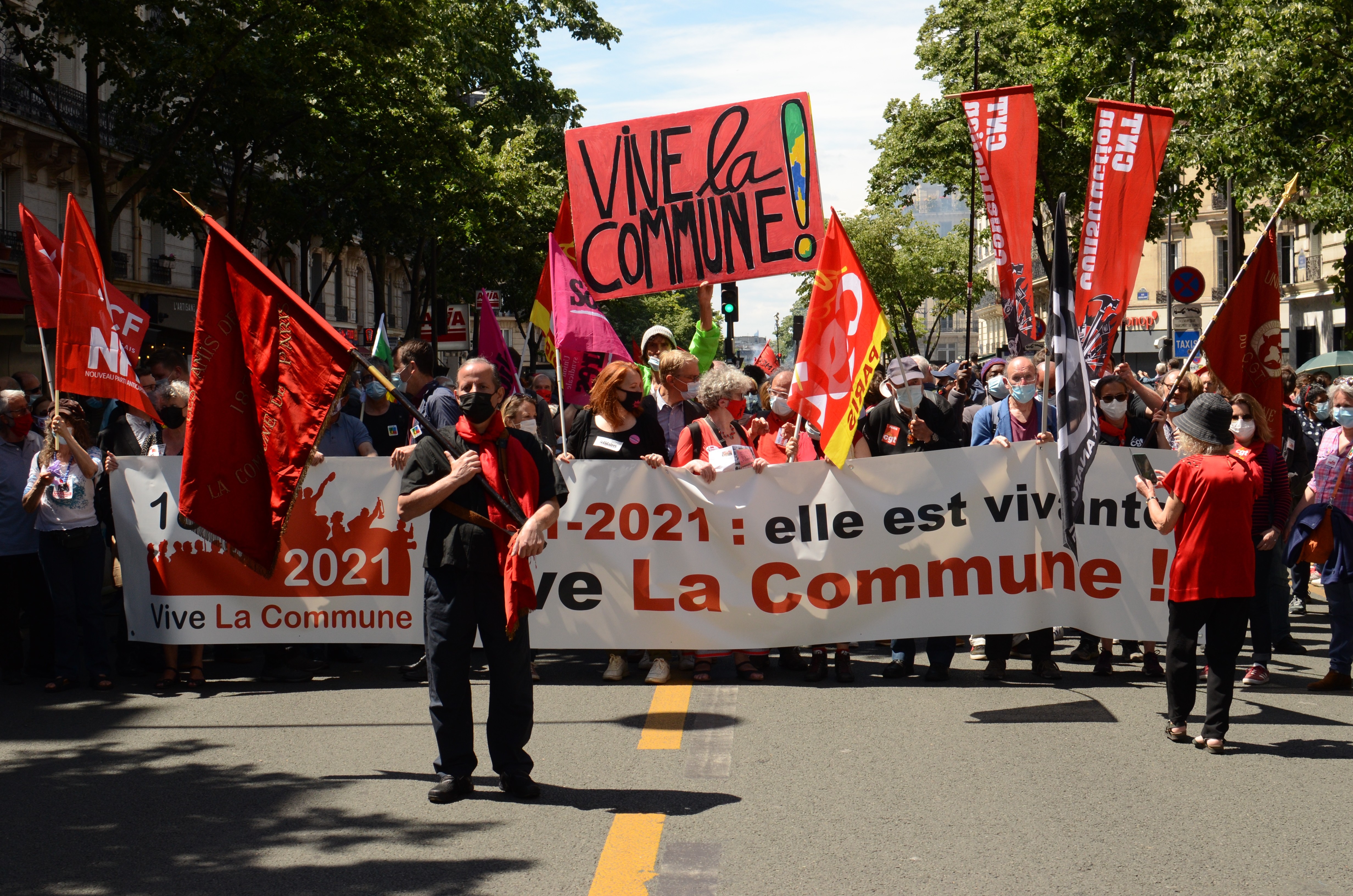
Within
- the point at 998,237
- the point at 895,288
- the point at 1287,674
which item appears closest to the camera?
the point at 1287,674

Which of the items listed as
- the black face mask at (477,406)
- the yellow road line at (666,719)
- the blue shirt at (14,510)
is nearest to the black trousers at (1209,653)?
the yellow road line at (666,719)

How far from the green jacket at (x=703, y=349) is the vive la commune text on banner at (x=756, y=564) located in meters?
2.14

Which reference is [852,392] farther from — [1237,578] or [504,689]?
[504,689]

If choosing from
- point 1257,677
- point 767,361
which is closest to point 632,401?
point 1257,677

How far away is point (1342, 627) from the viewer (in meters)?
7.73

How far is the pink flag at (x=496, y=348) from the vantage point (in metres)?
12.2

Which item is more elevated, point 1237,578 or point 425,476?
point 425,476

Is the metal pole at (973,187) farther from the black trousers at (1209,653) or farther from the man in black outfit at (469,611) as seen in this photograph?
the man in black outfit at (469,611)

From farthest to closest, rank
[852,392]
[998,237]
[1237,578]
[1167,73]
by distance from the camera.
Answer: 1. [1167,73]
2. [998,237]
3. [852,392]
4. [1237,578]

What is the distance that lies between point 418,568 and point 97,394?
2.19m

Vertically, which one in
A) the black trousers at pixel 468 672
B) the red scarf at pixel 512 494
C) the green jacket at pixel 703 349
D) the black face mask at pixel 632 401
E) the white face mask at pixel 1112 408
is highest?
the green jacket at pixel 703 349

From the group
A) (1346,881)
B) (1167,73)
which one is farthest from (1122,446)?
(1167,73)

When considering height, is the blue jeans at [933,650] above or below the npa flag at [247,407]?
below

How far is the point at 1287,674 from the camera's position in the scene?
8289 millimetres
